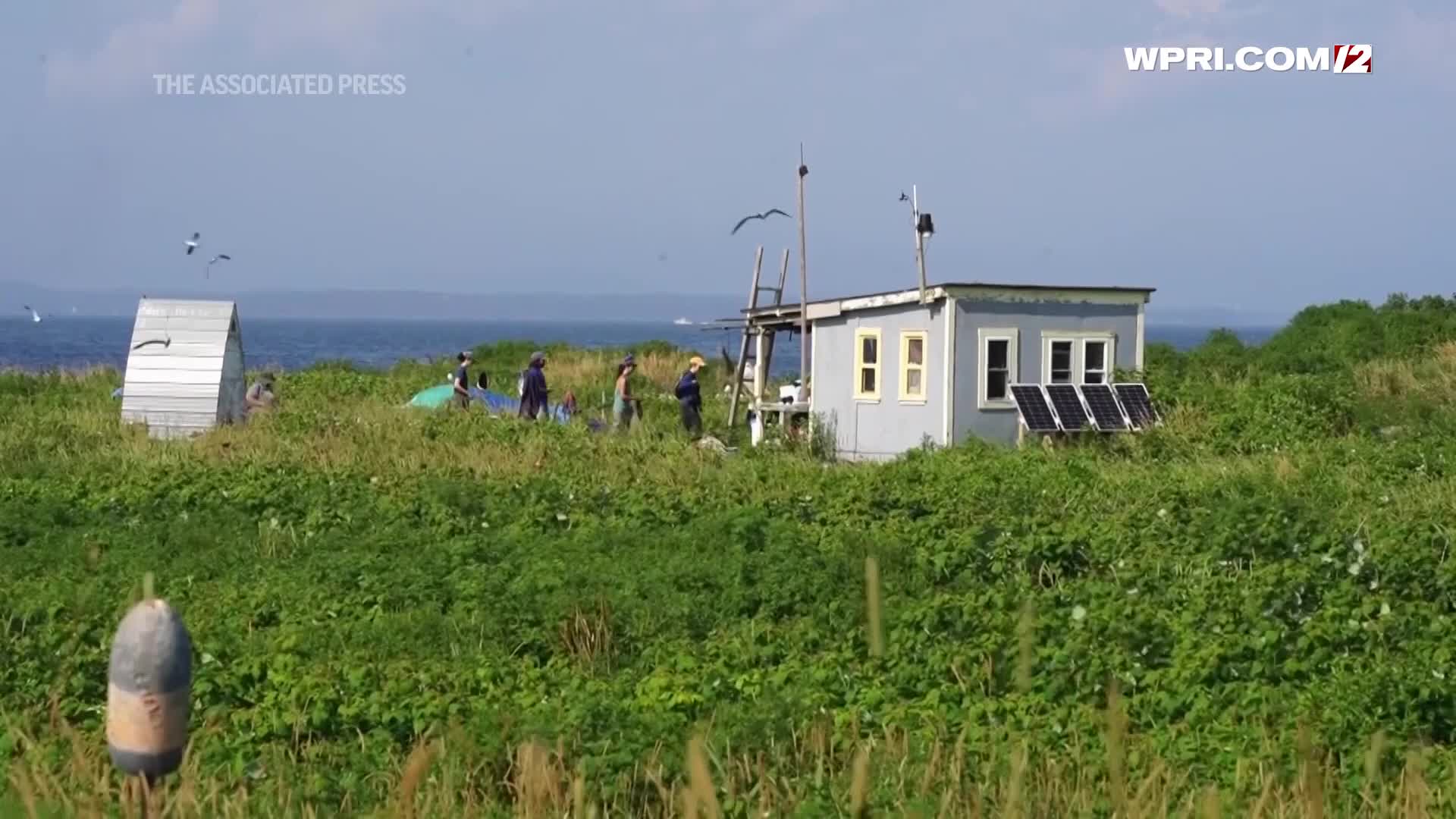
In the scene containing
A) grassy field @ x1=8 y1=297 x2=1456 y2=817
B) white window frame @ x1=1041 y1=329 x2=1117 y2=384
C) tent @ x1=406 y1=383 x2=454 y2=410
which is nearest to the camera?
grassy field @ x1=8 y1=297 x2=1456 y2=817

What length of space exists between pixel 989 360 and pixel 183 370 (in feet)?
39.6

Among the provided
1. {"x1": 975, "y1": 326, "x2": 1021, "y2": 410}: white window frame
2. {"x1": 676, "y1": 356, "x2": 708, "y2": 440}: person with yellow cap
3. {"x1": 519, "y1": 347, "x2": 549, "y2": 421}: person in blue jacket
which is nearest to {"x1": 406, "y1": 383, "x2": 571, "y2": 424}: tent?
{"x1": 519, "y1": 347, "x2": 549, "y2": 421}: person in blue jacket

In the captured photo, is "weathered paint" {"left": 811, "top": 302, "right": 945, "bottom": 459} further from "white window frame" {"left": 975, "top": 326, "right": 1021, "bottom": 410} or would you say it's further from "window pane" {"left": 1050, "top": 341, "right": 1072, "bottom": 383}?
"window pane" {"left": 1050, "top": 341, "right": 1072, "bottom": 383}

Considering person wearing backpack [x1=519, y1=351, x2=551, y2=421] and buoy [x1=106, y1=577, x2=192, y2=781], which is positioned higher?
person wearing backpack [x1=519, y1=351, x2=551, y2=421]

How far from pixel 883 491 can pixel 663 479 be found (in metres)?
2.88

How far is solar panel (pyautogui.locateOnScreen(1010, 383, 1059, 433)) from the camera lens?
2480 cm

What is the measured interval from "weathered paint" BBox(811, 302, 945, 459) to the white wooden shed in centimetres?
914

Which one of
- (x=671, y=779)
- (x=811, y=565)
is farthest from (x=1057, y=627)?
(x=671, y=779)

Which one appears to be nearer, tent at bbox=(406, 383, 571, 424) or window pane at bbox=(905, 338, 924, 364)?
window pane at bbox=(905, 338, 924, 364)

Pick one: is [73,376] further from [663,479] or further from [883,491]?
[883,491]

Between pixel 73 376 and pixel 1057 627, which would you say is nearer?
pixel 1057 627

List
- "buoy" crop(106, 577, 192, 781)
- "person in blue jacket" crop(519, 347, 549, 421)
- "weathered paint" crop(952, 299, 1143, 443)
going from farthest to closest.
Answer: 1. "person in blue jacket" crop(519, 347, 549, 421)
2. "weathered paint" crop(952, 299, 1143, 443)
3. "buoy" crop(106, 577, 192, 781)

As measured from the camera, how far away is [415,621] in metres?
10.6

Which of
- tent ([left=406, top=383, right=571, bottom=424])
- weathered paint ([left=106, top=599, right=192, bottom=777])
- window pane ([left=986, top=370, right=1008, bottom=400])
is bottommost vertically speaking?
weathered paint ([left=106, top=599, right=192, bottom=777])
